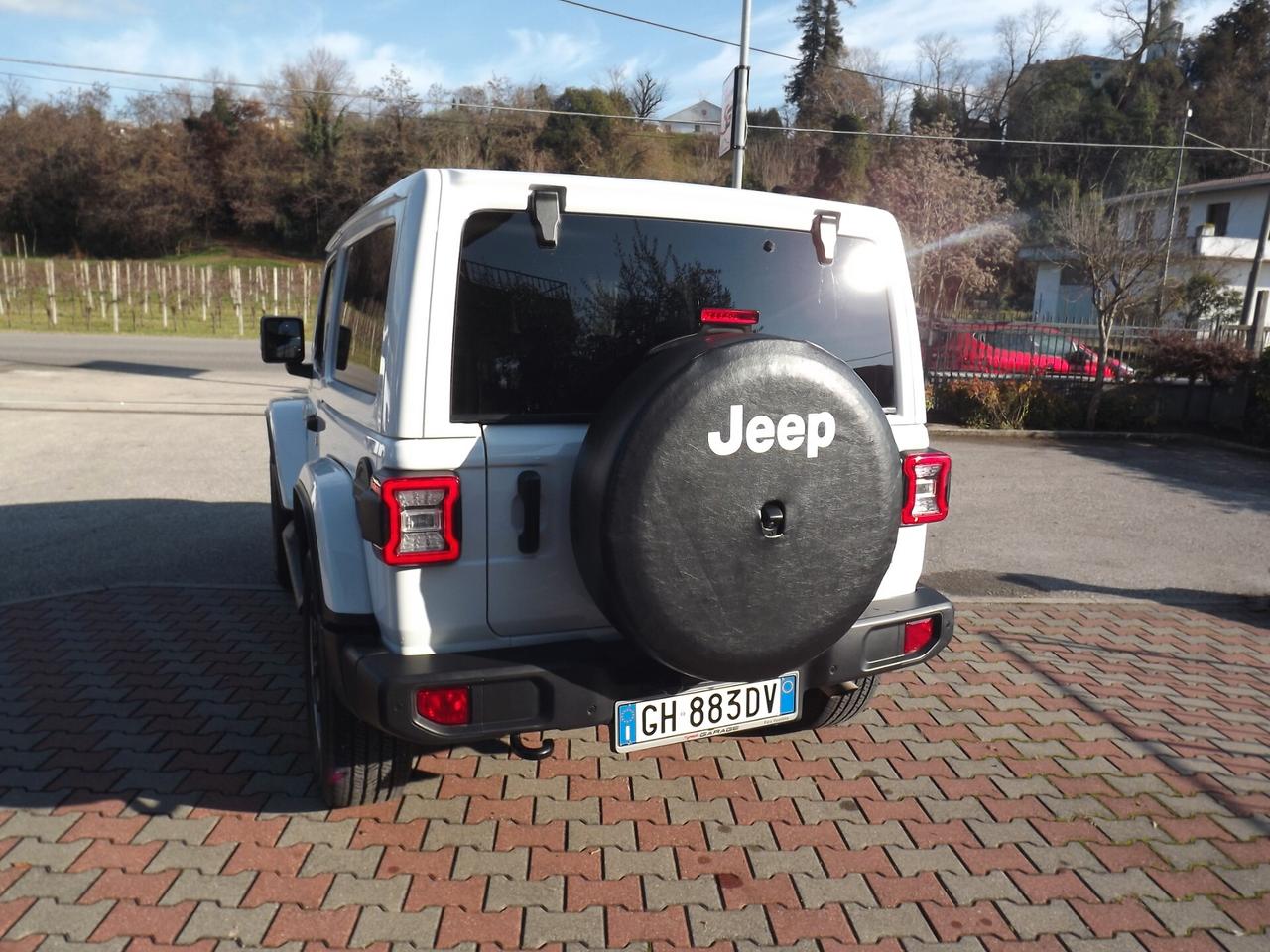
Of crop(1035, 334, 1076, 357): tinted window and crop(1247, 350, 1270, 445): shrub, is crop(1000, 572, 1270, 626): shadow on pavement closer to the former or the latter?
crop(1247, 350, 1270, 445): shrub

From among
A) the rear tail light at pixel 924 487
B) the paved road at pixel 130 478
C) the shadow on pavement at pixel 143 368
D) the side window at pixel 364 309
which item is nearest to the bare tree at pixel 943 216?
the shadow on pavement at pixel 143 368

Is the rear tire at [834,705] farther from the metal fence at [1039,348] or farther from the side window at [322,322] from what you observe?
the metal fence at [1039,348]

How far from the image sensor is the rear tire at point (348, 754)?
3016 mm

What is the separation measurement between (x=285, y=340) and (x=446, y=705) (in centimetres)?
291

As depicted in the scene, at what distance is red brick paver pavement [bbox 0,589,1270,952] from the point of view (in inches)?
105

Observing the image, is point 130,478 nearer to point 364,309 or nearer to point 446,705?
point 364,309

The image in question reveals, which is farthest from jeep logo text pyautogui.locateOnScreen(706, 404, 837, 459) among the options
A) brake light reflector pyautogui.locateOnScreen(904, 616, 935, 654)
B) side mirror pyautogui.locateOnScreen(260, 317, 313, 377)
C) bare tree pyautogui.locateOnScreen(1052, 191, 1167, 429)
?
bare tree pyautogui.locateOnScreen(1052, 191, 1167, 429)

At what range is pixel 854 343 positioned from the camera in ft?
10.5

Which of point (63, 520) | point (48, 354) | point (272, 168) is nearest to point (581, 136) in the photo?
point (272, 168)

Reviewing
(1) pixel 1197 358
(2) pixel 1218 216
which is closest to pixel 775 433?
(1) pixel 1197 358

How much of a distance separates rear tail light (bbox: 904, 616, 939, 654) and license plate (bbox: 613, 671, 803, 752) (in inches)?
18.6

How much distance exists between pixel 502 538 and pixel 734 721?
95 cm

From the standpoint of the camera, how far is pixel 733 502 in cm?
249

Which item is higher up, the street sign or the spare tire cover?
the street sign
